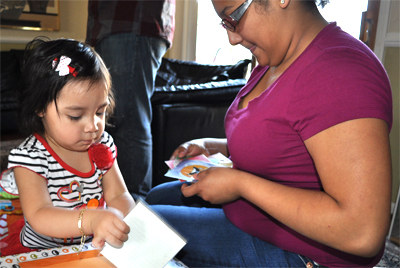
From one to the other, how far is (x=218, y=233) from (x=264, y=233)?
0.48 feet

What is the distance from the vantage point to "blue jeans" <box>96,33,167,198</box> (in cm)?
190

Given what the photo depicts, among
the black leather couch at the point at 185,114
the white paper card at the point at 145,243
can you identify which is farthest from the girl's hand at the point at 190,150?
the black leather couch at the point at 185,114

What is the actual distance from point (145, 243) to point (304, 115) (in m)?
0.47

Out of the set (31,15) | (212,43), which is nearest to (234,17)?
(212,43)

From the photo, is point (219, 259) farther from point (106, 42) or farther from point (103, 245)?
point (106, 42)

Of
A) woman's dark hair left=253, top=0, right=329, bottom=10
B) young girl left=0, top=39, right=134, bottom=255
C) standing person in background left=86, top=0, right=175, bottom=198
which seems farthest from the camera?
standing person in background left=86, top=0, right=175, bottom=198

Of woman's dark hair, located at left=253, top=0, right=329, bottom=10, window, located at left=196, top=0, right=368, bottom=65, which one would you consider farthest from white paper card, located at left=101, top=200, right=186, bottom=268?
window, located at left=196, top=0, right=368, bottom=65

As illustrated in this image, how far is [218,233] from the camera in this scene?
1.08 m

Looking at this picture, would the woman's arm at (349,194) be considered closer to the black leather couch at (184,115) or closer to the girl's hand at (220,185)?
the girl's hand at (220,185)

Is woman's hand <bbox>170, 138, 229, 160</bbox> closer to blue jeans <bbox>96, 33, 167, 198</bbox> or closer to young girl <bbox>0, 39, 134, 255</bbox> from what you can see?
young girl <bbox>0, 39, 134, 255</bbox>

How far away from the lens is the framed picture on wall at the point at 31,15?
16.3 feet

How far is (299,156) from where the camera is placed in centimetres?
92

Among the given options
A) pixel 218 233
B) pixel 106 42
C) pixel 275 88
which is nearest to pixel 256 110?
pixel 275 88

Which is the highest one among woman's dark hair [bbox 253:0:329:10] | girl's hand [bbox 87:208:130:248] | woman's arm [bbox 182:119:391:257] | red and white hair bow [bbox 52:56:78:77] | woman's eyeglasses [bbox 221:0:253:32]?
A: woman's dark hair [bbox 253:0:329:10]
